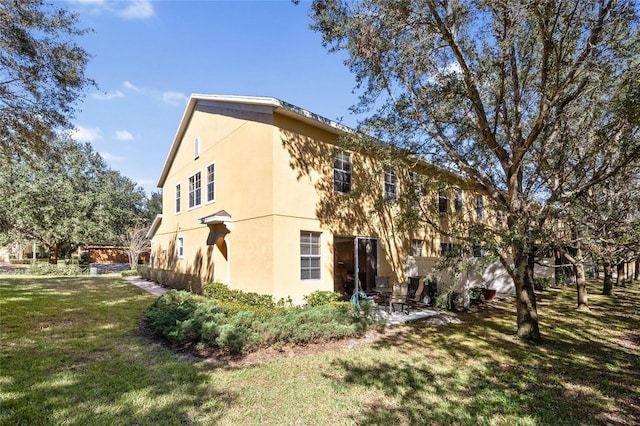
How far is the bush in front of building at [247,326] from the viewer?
22.0 ft

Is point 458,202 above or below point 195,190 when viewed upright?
below

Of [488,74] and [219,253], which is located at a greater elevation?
[488,74]

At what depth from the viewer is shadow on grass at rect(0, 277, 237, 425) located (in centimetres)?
427

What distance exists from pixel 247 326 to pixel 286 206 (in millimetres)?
4202

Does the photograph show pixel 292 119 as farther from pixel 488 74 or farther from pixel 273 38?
pixel 488 74

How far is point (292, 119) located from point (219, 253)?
6.56 m

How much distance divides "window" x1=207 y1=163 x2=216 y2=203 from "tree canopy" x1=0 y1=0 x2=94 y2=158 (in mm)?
5217

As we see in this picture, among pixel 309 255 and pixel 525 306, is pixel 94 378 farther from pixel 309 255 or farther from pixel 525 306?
pixel 525 306

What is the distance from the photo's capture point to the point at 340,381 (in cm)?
538

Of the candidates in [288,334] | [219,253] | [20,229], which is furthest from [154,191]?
[288,334]

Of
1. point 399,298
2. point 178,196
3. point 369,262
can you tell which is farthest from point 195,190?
point 399,298

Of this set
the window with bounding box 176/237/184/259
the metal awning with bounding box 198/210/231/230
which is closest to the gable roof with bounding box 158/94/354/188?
the metal awning with bounding box 198/210/231/230

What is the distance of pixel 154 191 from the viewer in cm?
5181

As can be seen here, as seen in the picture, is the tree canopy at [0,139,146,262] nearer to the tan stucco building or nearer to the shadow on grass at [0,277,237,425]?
the tan stucco building
